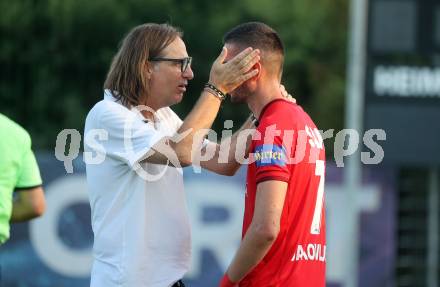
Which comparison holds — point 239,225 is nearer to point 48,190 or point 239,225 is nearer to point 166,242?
point 48,190

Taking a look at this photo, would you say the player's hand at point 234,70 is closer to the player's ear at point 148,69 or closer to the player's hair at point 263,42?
the player's hair at point 263,42

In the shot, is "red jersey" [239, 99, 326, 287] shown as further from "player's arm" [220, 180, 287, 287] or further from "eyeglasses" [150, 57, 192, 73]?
"eyeglasses" [150, 57, 192, 73]

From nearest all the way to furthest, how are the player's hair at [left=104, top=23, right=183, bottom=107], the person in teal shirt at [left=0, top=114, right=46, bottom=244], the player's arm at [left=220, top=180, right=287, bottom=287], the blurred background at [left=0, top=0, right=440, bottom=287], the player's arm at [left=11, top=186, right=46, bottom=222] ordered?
the player's arm at [left=220, top=180, right=287, bottom=287] → the player's hair at [left=104, top=23, right=183, bottom=107] → the person in teal shirt at [left=0, top=114, right=46, bottom=244] → the player's arm at [left=11, top=186, right=46, bottom=222] → the blurred background at [left=0, top=0, right=440, bottom=287]

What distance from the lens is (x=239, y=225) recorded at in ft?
32.2

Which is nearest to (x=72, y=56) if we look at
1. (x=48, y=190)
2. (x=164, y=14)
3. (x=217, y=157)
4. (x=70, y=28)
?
(x=70, y=28)

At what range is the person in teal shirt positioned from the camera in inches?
176

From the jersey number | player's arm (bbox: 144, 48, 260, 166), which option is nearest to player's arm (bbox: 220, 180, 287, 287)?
the jersey number

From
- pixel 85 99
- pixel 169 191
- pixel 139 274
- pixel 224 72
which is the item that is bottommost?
pixel 139 274

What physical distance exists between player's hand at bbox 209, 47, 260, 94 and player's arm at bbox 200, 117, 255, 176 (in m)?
0.45

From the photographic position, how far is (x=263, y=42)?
161 inches

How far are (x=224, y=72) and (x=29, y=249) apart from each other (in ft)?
19.8

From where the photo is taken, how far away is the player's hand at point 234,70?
4.00 m

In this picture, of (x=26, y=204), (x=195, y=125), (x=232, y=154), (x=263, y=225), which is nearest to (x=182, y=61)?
(x=195, y=125)

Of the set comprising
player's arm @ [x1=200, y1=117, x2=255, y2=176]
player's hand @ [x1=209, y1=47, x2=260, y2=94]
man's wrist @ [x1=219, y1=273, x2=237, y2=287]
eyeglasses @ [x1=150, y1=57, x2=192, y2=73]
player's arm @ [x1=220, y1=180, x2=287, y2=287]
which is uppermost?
eyeglasses @ [x1=150, y1=57, x2=192, y2=73]
